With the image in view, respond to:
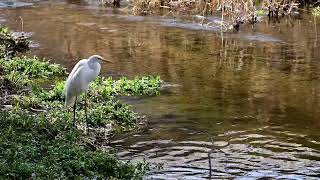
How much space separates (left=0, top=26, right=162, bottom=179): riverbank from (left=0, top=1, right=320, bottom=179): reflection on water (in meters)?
0.45

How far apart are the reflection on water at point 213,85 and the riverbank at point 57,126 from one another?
45cm

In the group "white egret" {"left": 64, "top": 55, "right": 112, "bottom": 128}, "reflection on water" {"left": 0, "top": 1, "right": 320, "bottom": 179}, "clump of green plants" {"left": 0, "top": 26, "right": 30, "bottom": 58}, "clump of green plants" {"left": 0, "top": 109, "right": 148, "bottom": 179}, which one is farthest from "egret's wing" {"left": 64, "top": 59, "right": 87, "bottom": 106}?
"clump of green plants" {"left": 0, "top": 26, "right": 30, "bottom": 58}

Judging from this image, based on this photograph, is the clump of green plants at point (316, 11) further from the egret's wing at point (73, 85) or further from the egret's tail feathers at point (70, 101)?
the egret's wing at point (73, 85)

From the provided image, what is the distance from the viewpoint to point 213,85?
43.5 ft

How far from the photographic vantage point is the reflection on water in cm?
862

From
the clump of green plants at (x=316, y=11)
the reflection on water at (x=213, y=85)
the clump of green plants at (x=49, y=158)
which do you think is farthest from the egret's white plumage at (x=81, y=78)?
the clump of green plants at (x=316, y=11)

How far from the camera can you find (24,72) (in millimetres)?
13336

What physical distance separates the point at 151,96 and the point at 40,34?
8951 millimetres

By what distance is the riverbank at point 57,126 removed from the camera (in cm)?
704

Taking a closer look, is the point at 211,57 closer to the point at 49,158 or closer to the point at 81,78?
the point at 81,78

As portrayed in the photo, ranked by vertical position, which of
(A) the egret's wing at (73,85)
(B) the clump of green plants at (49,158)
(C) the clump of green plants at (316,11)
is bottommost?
(B) the clump of green plants at (49,158)

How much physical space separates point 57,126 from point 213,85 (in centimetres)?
527

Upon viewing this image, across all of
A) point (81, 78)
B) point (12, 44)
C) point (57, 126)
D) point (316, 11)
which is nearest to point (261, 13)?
point (316, 11)

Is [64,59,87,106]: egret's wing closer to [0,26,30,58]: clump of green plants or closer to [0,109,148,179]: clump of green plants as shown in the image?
[0,109,148,179]: clump of green plants
